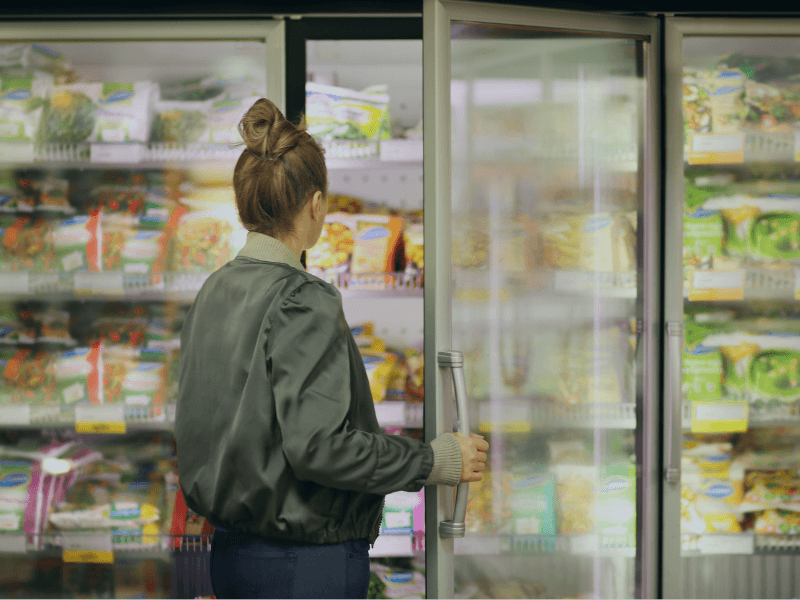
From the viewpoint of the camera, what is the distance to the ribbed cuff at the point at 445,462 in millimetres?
1124

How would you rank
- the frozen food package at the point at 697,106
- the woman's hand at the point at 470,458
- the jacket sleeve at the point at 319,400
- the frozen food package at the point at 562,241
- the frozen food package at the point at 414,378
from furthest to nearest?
the frozen food package at the point at 414,378 < the frozen food package at the point at 697,106 < the frozen food package at the point at 562,241 < the woman's hand at the point at 470,458 < the jacket sleeve at the point at 319,400

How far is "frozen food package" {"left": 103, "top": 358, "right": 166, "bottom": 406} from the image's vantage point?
75.3 inches

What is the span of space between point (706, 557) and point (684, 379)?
53cm

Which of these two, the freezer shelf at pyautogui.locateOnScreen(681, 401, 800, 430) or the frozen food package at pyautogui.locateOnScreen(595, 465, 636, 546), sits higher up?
the freezer shelf at pyautogui.locateOnScreen(681, 401, 800, 430)

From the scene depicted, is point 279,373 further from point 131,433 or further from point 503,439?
point 131,433

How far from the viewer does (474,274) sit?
62.0 inches

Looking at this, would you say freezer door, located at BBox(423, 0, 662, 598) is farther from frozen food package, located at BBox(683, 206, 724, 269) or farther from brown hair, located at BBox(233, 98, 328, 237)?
brown hair, located at BBox(233, 98, 328, 237)

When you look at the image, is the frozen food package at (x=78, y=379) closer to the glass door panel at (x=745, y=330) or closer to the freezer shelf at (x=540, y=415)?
the freezer shelf at (x=540, y=415)

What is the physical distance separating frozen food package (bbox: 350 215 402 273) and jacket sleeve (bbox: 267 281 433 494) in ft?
2.89

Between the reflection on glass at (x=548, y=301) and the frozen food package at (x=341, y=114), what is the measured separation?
0.35 metres

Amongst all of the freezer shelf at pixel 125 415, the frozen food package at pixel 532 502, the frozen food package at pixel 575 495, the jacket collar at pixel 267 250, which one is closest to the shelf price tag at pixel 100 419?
the freezer shelf at pixel 125 415

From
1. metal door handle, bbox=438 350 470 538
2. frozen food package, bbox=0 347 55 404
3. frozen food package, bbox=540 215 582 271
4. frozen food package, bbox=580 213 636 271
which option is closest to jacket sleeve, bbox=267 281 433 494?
metal door handle, bbox=438 350 470 538

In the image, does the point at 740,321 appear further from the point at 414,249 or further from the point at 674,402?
the point at 414,249

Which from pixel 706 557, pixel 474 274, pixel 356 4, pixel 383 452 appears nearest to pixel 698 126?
pixel 474 274
